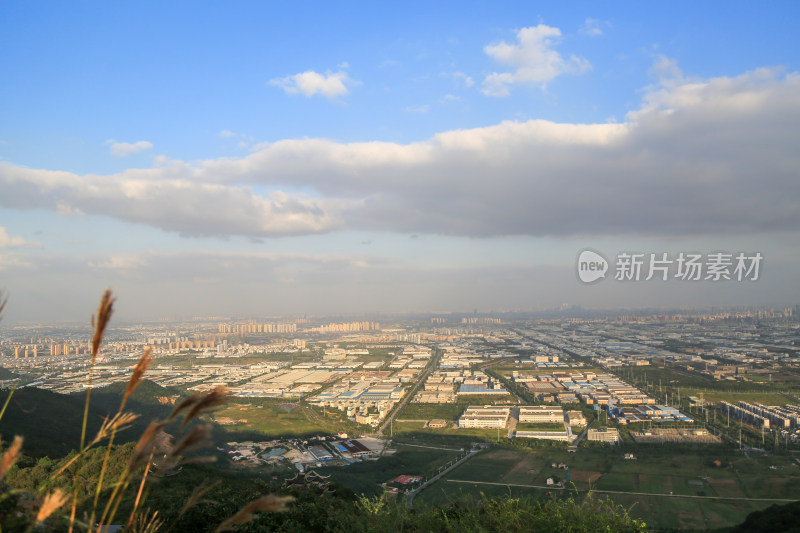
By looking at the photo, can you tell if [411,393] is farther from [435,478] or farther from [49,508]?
[49,508]

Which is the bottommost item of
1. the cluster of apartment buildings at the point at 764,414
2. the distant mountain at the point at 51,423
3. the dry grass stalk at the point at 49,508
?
the distant mountain at the point at 51,423

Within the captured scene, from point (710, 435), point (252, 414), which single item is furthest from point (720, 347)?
point (252, 414)

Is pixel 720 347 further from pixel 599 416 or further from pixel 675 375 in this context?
pixel 599 416

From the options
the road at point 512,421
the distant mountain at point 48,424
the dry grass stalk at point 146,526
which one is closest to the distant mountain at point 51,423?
the distant mountain at point 48,424

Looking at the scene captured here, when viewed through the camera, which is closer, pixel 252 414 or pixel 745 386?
pixel 252 414

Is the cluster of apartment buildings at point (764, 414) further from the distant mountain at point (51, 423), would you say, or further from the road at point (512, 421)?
the distant mountain at point (51, 423)

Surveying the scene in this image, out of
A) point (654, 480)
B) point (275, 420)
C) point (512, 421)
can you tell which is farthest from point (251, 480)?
point (512, 421)
